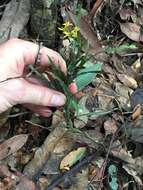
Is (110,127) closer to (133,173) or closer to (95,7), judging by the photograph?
(133,173)

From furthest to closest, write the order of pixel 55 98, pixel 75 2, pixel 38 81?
pixel 75 2 → pixel 38 81 → pixel 55 98

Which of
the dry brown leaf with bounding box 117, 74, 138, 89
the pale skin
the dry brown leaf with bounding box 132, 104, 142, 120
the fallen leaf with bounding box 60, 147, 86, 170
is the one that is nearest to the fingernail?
the pale skin

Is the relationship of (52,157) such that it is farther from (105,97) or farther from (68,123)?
(105,97)

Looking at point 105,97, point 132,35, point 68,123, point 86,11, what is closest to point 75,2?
point 86,11

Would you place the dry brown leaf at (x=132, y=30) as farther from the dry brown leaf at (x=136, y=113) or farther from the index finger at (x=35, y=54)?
the index finger at (x=35, y=54)

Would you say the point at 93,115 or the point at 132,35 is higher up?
the point at 132,35

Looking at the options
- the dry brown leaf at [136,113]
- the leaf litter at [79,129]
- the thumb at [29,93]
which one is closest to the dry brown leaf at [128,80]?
the leaf litter at [79,129]
